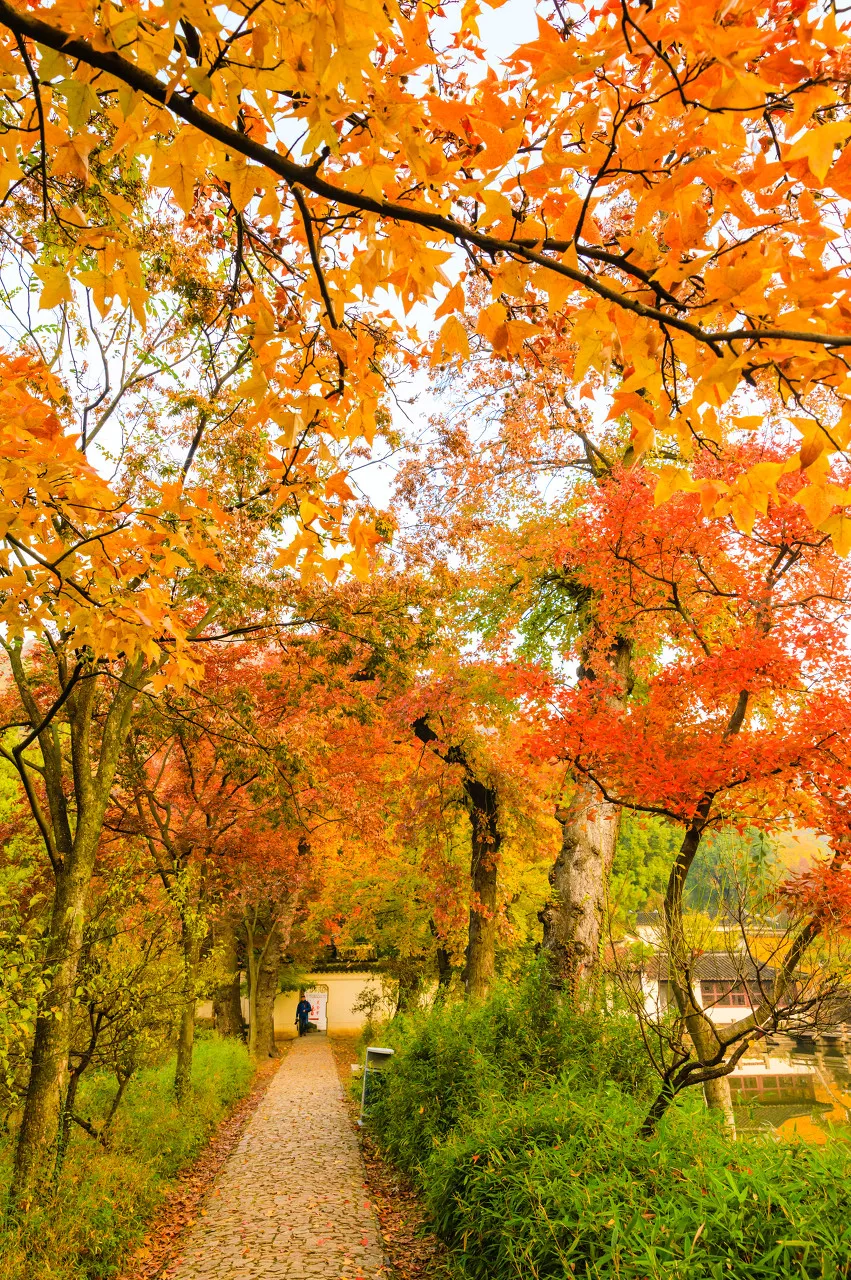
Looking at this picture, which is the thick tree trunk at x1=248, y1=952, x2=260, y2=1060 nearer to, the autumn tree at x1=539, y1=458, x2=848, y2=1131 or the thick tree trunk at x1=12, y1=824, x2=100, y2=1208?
the thick tree trunk at x1=12, y1=824, x2=100, y2=1208

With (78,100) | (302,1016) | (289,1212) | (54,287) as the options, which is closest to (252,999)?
(302,1016)

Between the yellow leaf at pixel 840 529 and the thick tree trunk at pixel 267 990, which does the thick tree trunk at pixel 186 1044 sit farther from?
the thick tree trunk at pixel 267 990

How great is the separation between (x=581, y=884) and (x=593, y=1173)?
479 cm

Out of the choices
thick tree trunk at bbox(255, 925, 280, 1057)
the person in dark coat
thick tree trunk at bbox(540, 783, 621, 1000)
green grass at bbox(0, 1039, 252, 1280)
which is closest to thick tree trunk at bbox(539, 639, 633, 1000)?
thick tree trunk at bbox(540, 783, 621, 1000)

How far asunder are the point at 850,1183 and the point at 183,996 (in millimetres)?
6029

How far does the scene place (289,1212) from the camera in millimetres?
6730

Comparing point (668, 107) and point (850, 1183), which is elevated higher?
point (668, 107)

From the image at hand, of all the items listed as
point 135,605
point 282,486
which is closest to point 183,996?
point 135,605

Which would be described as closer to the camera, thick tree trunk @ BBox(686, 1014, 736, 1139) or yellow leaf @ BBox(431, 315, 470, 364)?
yellow leaf @ BBox(431, 315, 470, 364)

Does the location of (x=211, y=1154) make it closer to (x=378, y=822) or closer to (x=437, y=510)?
(x=378, y=822)

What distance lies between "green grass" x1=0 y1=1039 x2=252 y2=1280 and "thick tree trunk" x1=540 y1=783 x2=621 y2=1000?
388 centimetres

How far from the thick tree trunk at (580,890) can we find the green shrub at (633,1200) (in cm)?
272

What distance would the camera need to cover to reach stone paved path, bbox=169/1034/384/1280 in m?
5.32

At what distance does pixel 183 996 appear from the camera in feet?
24.1
